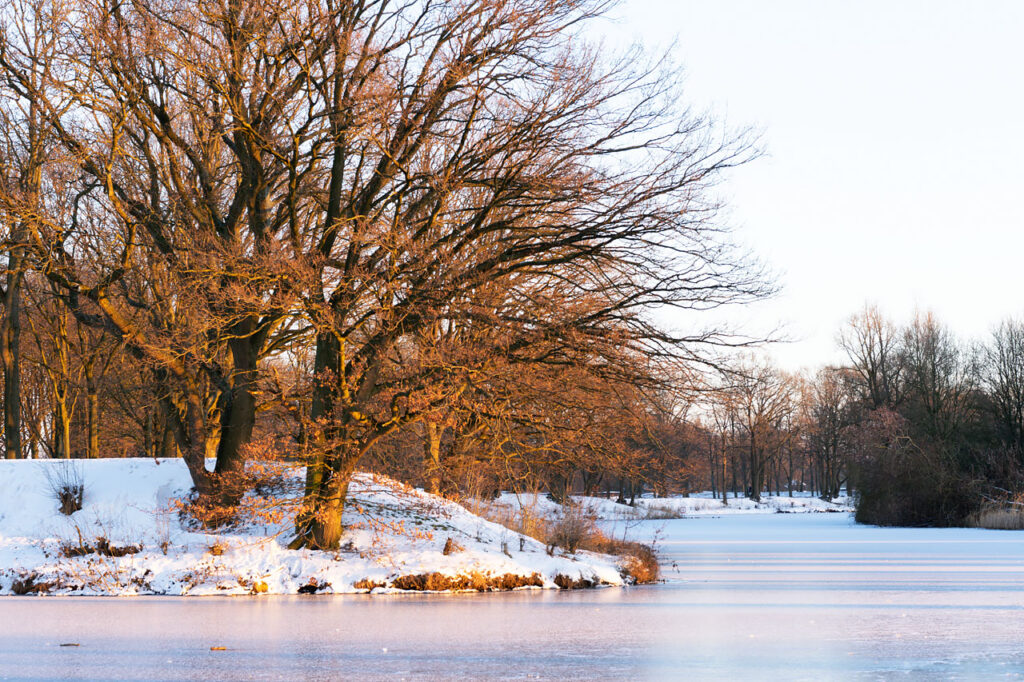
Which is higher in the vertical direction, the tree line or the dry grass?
the tree line

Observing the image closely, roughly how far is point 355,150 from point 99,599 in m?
9.27

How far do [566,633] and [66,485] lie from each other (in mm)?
13581

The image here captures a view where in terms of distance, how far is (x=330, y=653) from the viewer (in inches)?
420

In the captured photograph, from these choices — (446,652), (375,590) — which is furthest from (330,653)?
(375,590)

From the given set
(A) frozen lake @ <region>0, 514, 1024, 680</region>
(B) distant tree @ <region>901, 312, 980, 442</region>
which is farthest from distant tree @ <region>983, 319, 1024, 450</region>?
(A) frozen lake @ <region>0, 514, 1024, 680</region>

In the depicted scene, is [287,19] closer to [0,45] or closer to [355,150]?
[355,150]

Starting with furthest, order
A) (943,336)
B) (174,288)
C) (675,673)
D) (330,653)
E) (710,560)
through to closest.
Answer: (943,336) → (710,560) → (174,288) → (330,653) → (675,673)

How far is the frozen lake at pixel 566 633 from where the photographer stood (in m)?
9.74

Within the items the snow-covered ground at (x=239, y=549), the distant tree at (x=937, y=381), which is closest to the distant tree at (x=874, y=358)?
the distant tree at (x=937, y=381)

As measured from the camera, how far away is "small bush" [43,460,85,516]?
20.9 metres

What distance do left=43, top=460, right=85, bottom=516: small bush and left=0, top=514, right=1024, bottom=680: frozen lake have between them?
4.64 m

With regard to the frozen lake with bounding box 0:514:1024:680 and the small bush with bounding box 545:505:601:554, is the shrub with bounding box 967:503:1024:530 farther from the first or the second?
the small bush with bounding box 545:505:601:554

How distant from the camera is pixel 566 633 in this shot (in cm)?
1224

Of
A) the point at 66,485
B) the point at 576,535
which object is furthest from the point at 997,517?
the point at 66,485
